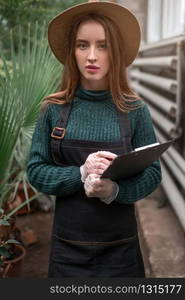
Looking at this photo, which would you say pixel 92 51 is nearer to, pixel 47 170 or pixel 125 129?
pixel 125 129

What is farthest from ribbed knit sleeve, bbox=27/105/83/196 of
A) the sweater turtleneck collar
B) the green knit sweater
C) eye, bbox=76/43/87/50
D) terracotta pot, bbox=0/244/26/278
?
terracotta pot, bbox=0/244/26/278

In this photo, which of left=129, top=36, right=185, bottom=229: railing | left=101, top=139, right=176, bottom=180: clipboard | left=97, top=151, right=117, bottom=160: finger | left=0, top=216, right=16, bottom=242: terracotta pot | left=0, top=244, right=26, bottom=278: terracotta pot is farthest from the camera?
left=129, top=36, right=185, bottom=229: railing

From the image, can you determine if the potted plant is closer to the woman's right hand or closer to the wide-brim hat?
the wide-brim hat

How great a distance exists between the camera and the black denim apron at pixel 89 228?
4.48 feet

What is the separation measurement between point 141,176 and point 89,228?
0.25m

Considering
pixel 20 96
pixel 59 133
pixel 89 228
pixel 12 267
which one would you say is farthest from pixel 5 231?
pixel 59 133

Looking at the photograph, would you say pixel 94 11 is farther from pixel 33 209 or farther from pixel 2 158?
pixel 33 209

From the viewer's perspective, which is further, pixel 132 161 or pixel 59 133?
pixel 59 133

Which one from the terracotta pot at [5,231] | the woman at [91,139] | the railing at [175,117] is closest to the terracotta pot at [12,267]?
the terracotta pot at [5,231]

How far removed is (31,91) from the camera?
1901 mm

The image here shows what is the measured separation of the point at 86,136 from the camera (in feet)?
4.47

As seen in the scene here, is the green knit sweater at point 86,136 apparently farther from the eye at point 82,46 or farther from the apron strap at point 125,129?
the eye at point 82,46

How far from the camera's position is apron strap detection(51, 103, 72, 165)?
136 cm

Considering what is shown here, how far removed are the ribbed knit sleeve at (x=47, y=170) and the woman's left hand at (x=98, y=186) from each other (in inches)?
2.9
